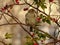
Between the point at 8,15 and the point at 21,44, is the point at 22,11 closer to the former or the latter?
the point at 8,15

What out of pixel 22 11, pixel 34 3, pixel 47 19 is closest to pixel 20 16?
pixel 22 11

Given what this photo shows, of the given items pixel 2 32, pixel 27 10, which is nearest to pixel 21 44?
pixel 2 32

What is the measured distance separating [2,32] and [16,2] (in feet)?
0.93

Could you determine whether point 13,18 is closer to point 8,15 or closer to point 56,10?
point 8,15

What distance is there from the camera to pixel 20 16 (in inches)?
57.7

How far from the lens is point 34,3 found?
1407mm

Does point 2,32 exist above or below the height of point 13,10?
below

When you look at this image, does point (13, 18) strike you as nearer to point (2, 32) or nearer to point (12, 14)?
point (12, 14)

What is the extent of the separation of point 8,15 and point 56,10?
41 cm

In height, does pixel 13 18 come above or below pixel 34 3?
below

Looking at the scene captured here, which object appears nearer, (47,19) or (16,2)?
(47,19)

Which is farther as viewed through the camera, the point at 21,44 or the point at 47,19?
the point at 21,44

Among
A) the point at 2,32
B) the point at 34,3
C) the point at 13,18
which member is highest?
the point at 34,3

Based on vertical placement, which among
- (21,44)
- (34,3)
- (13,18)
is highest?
(34,3)
